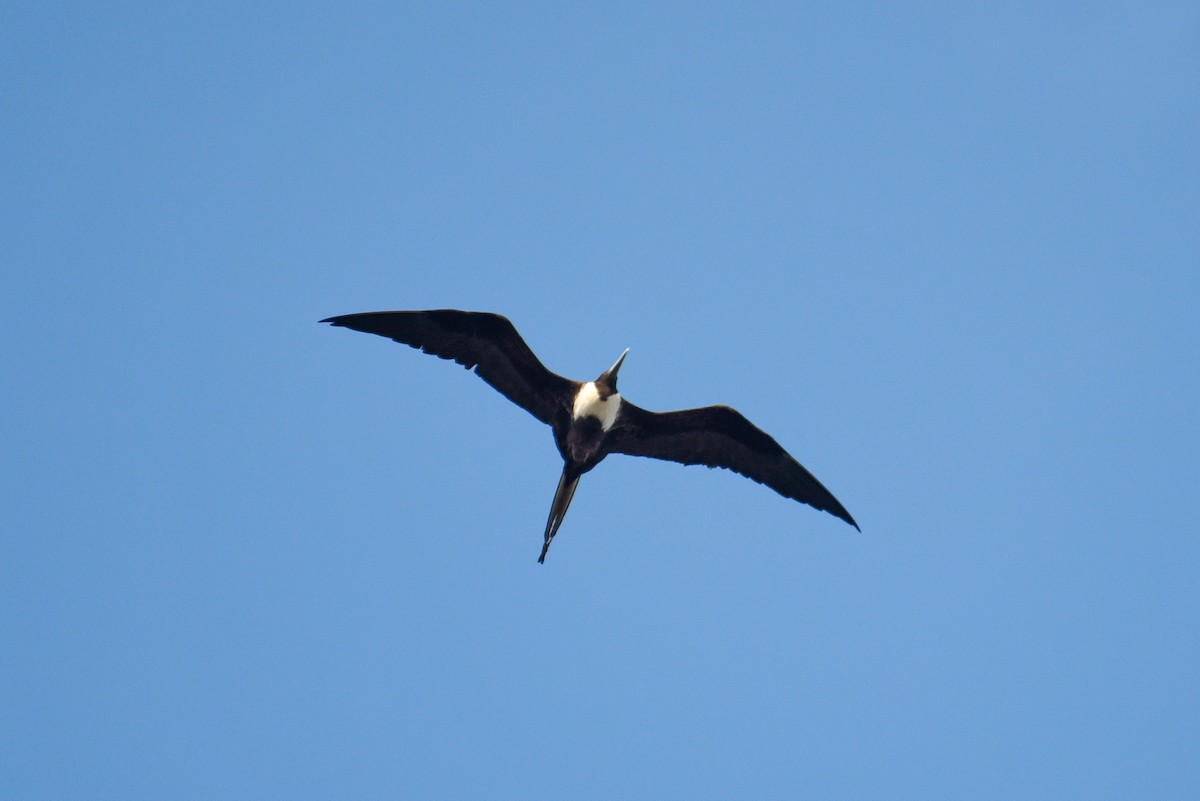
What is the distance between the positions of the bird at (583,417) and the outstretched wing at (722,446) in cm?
1

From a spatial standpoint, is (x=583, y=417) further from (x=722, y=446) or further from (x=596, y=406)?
(x=722, y=446)

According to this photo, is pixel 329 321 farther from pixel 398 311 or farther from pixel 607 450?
pixel 607 450

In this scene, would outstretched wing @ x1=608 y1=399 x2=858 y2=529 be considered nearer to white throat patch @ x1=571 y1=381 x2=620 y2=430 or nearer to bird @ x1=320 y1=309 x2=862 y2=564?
bird @ x1=320 y1=309 x2=862 y2=564

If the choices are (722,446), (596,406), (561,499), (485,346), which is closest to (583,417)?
(596,406)

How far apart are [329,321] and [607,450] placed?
3091 mm

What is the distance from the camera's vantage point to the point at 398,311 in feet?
33.2

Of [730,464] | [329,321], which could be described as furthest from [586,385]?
[329,321]

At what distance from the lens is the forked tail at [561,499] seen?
1018cm

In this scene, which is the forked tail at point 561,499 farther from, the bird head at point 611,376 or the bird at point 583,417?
the bird head at point 611,376

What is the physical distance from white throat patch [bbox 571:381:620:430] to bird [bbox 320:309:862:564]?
1 centimetres

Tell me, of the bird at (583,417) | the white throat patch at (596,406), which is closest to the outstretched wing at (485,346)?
the bird at (583,417)

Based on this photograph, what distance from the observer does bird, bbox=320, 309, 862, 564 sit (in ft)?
33.7

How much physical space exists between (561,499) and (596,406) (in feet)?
3.29

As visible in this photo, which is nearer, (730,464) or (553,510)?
(553,510)
